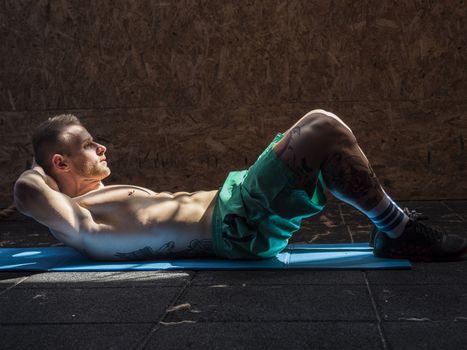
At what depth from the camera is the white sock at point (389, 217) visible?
88.8 inches

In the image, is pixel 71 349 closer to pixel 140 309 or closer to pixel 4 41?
pixel 140 309

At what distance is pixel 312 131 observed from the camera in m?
2.24

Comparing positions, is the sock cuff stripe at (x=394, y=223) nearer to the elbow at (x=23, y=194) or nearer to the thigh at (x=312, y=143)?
the thigh at (x=312, y=143)

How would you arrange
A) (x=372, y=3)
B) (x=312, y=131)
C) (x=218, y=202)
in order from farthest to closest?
(x=372, y=3)
(x=218, y=202)
(x=312, y=131)

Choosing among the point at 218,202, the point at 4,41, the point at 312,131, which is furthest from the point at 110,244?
the point at 4,41

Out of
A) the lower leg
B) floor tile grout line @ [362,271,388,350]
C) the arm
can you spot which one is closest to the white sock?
the lower leg

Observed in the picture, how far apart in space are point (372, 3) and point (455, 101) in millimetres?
862

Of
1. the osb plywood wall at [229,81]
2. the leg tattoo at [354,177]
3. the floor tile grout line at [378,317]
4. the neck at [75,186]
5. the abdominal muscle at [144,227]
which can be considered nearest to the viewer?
the floor tile grout line at [378,317]

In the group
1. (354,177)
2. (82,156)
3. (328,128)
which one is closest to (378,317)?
(354,177)

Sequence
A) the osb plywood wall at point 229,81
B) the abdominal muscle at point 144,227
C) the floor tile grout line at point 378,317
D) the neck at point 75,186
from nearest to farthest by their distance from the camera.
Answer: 1. the floor tile grout line at point 378,317
2. the abdominal muscle at point 144,227
3. the neck at point 75,186
4. the osb plywood wall at point 229,81

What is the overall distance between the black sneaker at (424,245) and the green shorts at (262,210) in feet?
1.00

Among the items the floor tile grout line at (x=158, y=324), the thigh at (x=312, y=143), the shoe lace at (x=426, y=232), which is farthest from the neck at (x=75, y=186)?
the shoe lace at (x=426, y=232)

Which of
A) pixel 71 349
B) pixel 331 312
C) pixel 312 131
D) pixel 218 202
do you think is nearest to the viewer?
pixel 71 349

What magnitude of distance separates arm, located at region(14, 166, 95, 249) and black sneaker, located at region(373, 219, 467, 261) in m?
1.12
